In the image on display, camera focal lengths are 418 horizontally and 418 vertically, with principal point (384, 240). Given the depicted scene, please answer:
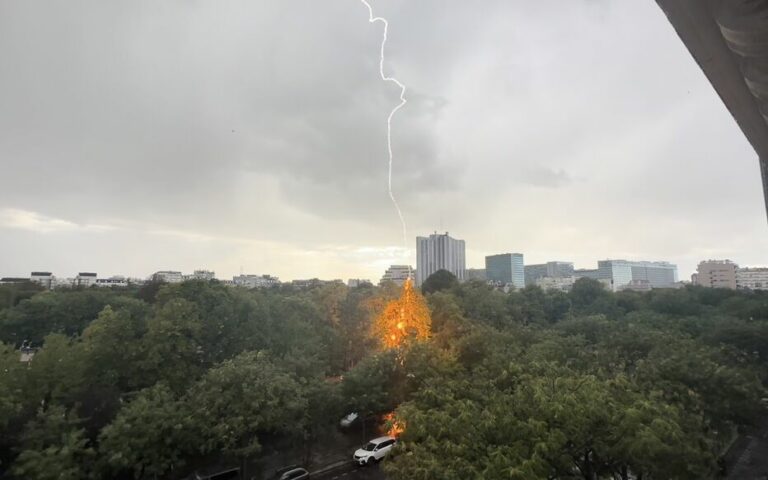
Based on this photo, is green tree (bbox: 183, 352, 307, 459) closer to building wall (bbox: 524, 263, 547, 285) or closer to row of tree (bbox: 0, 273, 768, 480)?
row of tree (bbox: 0, 273, 768, 480)

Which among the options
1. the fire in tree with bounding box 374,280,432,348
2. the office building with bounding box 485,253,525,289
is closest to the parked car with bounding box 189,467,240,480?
the fire in tree with bounding box 374,280,432,348

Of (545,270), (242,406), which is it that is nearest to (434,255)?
(545,270)

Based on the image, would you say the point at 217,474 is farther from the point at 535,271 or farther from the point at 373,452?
the point at 535,271

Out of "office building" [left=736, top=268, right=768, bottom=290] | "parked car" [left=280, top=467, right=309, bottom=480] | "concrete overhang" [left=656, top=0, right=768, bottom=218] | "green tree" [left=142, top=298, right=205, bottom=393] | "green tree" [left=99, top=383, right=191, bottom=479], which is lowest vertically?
"parked car" [left=280, top=467, right=309, bottom=480]

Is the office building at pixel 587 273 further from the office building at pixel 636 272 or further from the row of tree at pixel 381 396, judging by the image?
the row of tree at pixel 381 396

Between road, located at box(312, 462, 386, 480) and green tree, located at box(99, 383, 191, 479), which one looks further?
road, located at box(312, 462, 386, 480)

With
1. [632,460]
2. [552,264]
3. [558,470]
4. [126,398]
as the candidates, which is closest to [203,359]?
[126,398]

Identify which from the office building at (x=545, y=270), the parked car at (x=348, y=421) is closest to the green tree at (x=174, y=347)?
the parked car at (x=348, y=421)

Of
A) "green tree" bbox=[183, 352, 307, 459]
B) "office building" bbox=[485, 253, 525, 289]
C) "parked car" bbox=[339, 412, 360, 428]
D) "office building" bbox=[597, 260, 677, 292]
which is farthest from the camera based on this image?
"office building" bbox=[485, 253, 525, 289]
